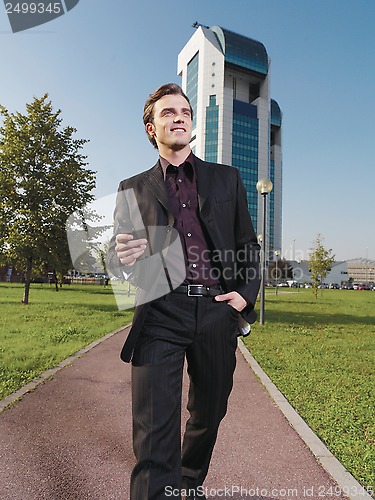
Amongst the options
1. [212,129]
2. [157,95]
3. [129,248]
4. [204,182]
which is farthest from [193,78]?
[129,248]

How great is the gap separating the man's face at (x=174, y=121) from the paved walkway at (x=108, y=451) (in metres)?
2.39

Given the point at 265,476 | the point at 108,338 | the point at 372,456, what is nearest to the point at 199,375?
the point at 265,476

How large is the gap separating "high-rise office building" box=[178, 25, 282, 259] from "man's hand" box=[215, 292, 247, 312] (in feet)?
294

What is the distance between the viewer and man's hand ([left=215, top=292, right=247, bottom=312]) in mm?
2135

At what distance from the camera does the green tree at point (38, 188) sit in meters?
18.2

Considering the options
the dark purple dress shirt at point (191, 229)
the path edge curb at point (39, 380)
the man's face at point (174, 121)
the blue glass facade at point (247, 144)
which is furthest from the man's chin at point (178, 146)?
the blue glass facade at point (247, 144)

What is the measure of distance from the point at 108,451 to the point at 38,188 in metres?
16.9

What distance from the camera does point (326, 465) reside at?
128 inches

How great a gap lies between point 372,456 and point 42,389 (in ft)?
13.4

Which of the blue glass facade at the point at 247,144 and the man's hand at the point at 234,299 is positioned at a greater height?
the blue glass facade at the point at 247,144

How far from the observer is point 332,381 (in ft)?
20.5

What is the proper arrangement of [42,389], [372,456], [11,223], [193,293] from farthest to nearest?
[11,223] < [42,389] < [372,456] < [193,293]

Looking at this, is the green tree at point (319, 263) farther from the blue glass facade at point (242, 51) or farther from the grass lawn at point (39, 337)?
the blue glass facade at point (242, 51)

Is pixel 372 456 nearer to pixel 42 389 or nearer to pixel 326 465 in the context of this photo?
pixel 326 465
